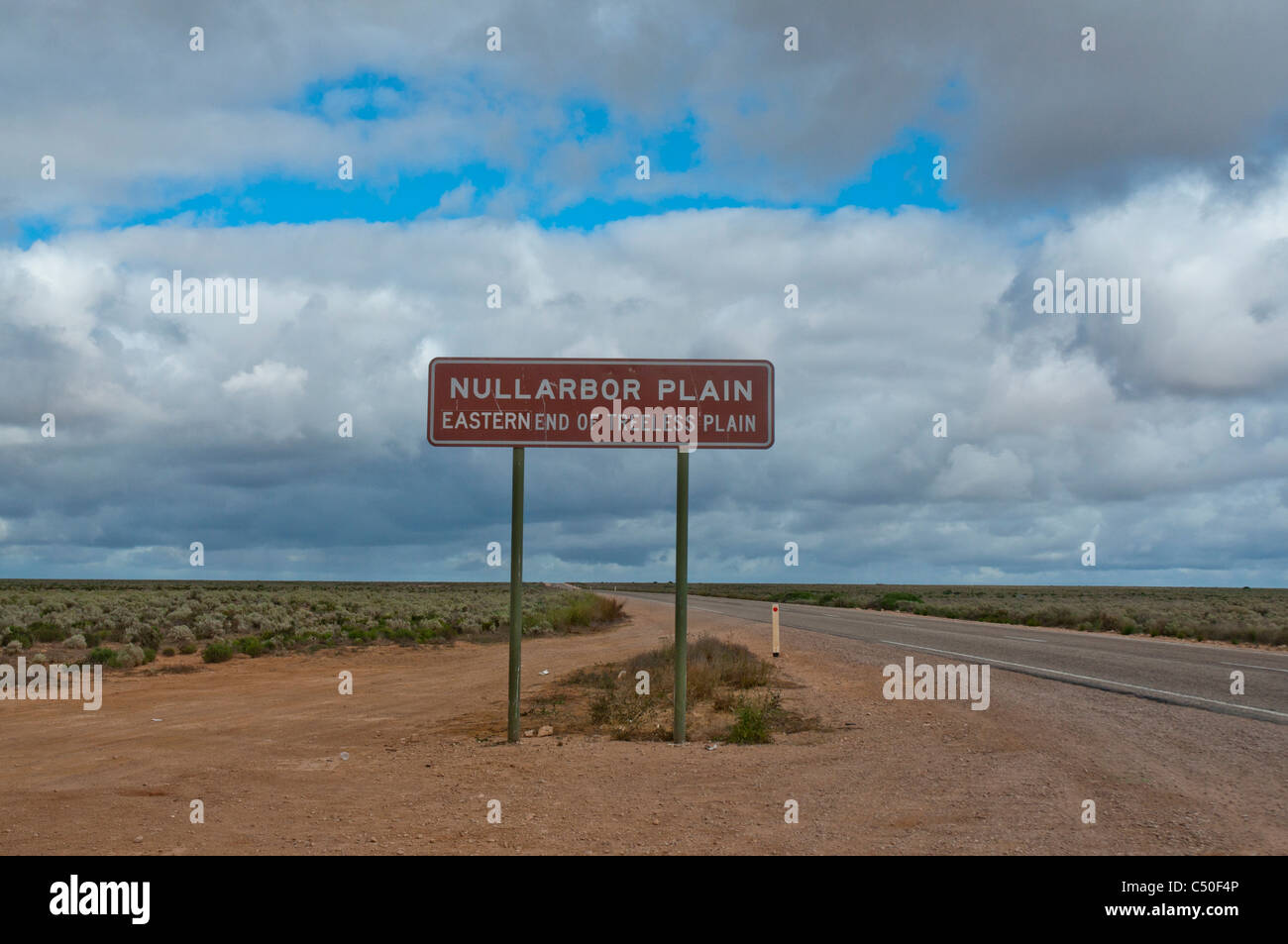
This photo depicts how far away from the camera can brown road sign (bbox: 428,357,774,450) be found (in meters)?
10.9

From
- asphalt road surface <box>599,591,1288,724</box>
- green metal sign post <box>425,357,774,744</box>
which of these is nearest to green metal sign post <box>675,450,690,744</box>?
green metal sign post <box>425,357,774,744</box>

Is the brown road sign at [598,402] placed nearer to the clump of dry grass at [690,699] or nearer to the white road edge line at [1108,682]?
the clump of dry grass at [690,699]

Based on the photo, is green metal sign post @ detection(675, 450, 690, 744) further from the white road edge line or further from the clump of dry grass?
the white road edge line

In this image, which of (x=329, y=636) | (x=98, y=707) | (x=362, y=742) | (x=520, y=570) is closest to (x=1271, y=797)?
(x=520, y=570)

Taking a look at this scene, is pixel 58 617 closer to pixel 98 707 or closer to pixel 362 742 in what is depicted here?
pixel 98 707

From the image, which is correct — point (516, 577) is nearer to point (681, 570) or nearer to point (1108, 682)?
point (681, 570)

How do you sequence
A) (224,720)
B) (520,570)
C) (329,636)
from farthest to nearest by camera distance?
(329,636) → (224,720) → (520,570)

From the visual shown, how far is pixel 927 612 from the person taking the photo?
5147 cm

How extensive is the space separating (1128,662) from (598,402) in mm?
13646

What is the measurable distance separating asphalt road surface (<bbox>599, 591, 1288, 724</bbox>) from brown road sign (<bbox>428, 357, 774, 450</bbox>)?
23.9 ft

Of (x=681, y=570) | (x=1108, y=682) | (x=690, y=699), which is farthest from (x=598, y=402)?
(x=1108, y=682)

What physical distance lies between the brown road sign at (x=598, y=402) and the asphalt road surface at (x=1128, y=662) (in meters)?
7.27

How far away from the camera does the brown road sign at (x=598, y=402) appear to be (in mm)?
10867
